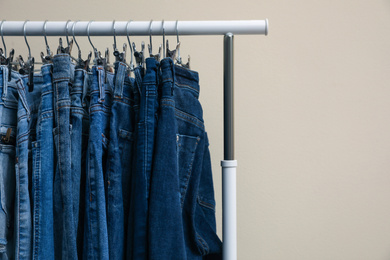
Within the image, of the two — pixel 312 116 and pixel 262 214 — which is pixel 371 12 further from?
pixel 262 214

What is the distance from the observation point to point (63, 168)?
59 cm

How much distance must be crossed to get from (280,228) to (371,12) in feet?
2.74

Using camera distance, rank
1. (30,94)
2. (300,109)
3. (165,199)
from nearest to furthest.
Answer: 1. (165,199)
2. (30,94)
3. (300,109)

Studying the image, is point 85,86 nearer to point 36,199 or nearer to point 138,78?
point 138,78

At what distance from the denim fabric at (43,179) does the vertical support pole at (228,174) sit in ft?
1.13

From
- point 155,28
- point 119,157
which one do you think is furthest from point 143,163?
point 155,28

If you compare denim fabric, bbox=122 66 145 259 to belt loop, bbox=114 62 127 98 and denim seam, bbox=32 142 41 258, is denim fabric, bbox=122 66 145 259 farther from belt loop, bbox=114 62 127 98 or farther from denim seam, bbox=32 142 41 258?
denim seam, bbox=32 142 41 258

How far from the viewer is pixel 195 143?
636mm

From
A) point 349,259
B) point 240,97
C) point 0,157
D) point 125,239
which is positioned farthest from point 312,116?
point 0,157

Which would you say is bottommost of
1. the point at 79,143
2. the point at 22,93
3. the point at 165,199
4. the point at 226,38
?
the point at 165,199

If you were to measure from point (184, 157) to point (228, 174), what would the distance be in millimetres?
99

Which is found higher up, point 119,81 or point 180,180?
point 119,81

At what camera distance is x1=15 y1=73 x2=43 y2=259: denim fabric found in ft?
1.96

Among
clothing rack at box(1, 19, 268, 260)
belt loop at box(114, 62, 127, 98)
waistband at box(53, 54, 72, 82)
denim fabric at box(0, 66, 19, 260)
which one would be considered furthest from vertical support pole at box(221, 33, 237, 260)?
denim fabric at box(0, 66, 19, 260)
